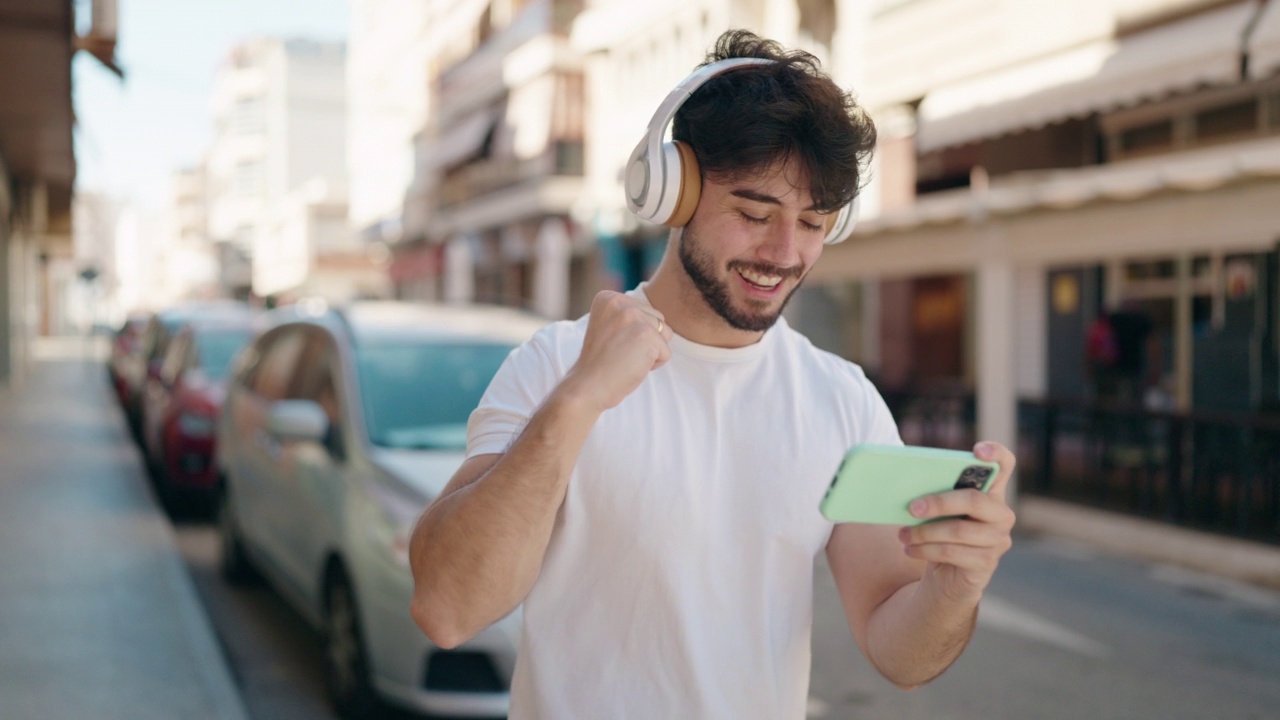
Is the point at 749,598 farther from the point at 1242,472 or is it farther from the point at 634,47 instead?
the point at 634,47

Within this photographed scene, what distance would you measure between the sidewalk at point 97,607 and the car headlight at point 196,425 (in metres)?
0.64

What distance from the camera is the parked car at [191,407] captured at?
10.3 meters

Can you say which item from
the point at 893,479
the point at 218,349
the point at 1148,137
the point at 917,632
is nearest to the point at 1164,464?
the point at 1148,137

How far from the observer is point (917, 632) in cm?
192

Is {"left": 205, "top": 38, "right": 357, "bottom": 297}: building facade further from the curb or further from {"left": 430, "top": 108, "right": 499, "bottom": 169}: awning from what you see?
the curb

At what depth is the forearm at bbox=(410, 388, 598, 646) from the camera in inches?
67.1

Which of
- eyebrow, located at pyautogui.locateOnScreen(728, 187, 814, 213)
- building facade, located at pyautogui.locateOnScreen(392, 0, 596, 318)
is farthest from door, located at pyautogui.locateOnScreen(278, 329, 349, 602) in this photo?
building facade, located at pyautogui.locateOnScreen(392, 0, 596, 318)

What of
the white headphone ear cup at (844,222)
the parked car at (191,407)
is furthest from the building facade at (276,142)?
the white headphone ear cup at (844,222)

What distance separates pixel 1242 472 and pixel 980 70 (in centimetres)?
662

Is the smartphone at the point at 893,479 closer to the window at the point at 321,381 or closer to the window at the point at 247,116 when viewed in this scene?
the window at the point at 321,381

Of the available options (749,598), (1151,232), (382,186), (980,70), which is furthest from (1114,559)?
(382,186)

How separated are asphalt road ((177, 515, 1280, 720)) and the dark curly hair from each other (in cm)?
392

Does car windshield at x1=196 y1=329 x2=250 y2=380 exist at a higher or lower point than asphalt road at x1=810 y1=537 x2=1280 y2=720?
higher

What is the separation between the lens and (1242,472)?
9086 mm
